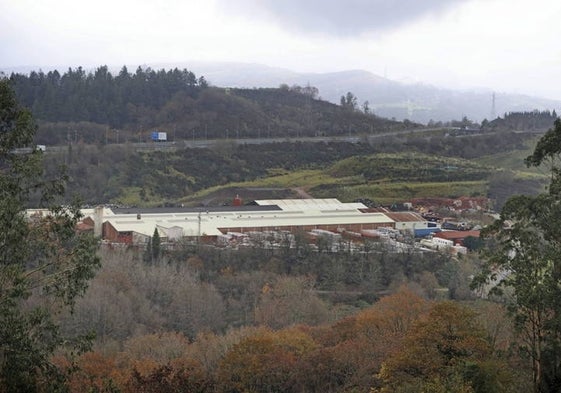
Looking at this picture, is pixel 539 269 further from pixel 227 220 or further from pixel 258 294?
pixel 227 220

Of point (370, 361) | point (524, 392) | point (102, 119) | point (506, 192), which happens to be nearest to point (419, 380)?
point (524, 392)

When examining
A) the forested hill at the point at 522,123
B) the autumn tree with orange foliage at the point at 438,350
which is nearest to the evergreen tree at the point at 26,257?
the autumn tree with orange foliage at the point at 438,350

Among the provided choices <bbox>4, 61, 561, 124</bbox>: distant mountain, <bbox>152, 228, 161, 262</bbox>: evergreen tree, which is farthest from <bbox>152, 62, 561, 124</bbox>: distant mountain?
<bbox>152, 228, 161, 262</bbox>: evergreen tree

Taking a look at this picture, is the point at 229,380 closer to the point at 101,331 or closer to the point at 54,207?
the point at 54,207

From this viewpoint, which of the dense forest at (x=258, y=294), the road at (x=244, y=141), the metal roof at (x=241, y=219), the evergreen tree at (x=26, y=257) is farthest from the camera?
the road at (x=244, y=141)

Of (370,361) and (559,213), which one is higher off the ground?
(559,213)

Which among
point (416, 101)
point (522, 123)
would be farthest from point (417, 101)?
point (522, 123)

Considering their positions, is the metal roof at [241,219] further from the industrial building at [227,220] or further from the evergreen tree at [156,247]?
the evergreen tree at [156,247]

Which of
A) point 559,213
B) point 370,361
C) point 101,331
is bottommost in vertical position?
point 101,331
